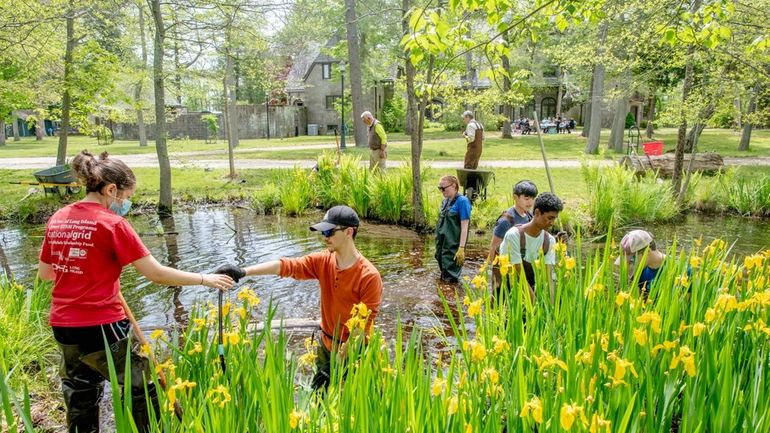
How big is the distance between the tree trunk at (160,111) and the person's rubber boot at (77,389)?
9786 mm

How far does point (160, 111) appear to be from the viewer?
1255cm

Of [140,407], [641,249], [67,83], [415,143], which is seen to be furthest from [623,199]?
[67,83]

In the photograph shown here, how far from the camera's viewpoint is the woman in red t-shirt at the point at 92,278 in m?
2.94

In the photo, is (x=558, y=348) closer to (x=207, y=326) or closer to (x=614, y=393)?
(x=614, y=393)

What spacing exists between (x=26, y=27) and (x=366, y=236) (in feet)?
26.4

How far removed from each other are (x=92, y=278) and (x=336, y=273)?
1294mm

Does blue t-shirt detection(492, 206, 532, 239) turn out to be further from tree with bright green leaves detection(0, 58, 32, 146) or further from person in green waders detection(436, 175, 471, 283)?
tree with bright green leaves detection(0, 58, 32, 146)

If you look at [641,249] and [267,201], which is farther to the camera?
[267,201]

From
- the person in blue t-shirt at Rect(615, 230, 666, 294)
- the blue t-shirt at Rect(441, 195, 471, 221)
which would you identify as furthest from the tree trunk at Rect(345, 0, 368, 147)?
the person in blue t-shirt at Rect(615, 230, 666, 294)

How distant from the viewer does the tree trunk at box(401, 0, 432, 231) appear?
9.74 metres

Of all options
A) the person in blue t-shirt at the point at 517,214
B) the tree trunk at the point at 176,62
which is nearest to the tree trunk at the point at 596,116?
the tree trunk at the point at 176,62

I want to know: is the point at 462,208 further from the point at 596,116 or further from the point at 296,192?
the point at 596,116

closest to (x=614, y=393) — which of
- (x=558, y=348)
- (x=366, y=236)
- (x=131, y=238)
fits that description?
(x=558, y=348)

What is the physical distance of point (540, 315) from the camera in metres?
2.98
